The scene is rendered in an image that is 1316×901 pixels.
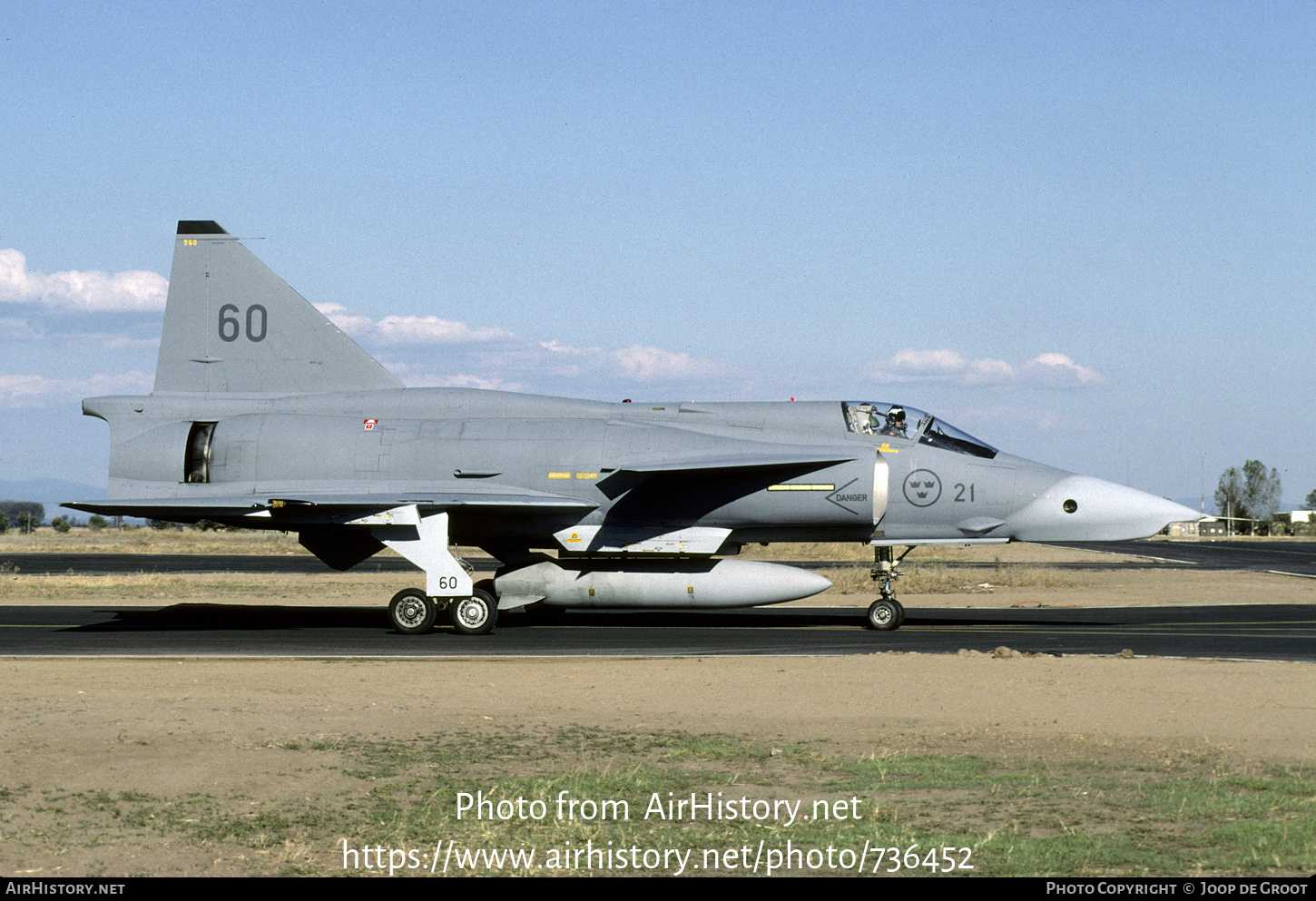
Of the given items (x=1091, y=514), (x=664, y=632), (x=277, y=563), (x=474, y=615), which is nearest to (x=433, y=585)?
(x=474, y=615)

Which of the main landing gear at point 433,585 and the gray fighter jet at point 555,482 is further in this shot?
the gray fighter jet at point 555,482

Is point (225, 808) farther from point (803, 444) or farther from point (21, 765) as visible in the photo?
point (803, 444)

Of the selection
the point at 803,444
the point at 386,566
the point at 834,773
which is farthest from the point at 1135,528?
the point at 386,566

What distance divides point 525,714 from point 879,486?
9.98m

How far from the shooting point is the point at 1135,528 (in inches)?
763

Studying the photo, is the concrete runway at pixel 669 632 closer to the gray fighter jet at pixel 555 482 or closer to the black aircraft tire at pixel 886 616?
the black aircraft tire at pixel 886 616

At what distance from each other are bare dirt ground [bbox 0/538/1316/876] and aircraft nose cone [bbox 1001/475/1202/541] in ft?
15.7

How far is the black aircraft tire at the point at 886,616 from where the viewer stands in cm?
1961

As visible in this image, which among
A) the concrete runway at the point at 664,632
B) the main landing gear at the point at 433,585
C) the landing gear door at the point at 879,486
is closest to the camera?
the concrete runway at the point at 664,632

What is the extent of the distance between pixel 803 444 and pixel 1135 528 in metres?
5.58

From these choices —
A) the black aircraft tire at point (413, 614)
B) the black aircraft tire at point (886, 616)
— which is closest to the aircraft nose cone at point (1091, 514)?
the black aircraft tire at point (886, 616)

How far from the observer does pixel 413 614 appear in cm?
1950

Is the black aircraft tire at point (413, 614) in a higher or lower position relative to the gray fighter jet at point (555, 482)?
lower

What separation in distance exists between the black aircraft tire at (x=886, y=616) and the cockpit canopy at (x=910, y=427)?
9.30 feet
